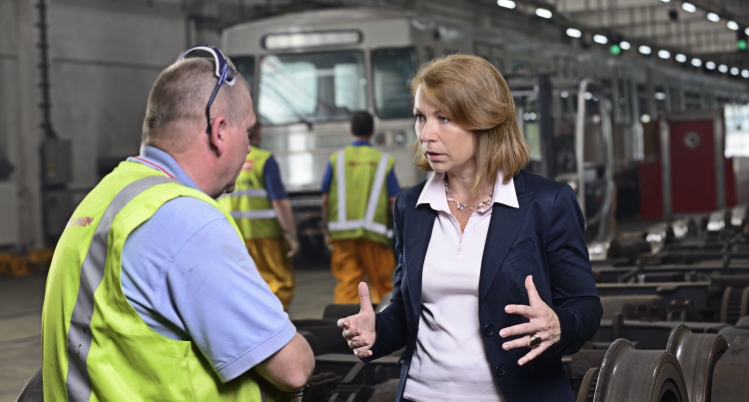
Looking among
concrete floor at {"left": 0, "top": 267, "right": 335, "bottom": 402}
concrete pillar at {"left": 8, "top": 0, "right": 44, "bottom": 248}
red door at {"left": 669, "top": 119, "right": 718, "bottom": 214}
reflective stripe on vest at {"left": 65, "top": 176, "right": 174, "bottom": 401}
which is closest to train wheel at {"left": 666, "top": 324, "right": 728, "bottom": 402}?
reflective stripe on vest at {"left": 65, "top": 176, "right": 174, "bottom": 401}

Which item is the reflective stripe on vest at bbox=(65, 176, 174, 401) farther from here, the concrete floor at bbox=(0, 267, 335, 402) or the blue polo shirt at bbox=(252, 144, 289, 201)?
the blue polo shirt at bbox=(252, 144, 289, 201)

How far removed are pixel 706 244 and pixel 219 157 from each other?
8313 millimetres

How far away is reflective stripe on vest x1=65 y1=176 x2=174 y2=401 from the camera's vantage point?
2.02m

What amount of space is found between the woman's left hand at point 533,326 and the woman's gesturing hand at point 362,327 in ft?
1.21

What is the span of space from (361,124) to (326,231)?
96 centimetres

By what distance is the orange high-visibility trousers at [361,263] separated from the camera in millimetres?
8641

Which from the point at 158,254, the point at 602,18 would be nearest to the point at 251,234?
the point at 158,254

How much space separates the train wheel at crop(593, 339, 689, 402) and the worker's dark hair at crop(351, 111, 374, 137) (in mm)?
5432

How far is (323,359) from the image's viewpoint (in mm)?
4617

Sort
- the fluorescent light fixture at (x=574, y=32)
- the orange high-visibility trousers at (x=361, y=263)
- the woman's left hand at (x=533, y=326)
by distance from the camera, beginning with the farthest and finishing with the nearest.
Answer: the fluorescent light fixture at (x=574, y=32), the orange high-visibility trousers at (x=361, y=263), the woman's left hand at (x=533, y=326)

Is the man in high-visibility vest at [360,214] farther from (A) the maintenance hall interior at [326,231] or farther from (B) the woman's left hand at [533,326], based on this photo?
(B) the woman's left hand at [533,326]

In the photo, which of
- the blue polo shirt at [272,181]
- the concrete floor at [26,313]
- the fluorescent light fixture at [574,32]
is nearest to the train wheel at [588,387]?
the concrete floor at [26,313]

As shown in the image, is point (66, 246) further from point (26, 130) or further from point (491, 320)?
point (26, 130)

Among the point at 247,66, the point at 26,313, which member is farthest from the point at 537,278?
the point at 247,66
